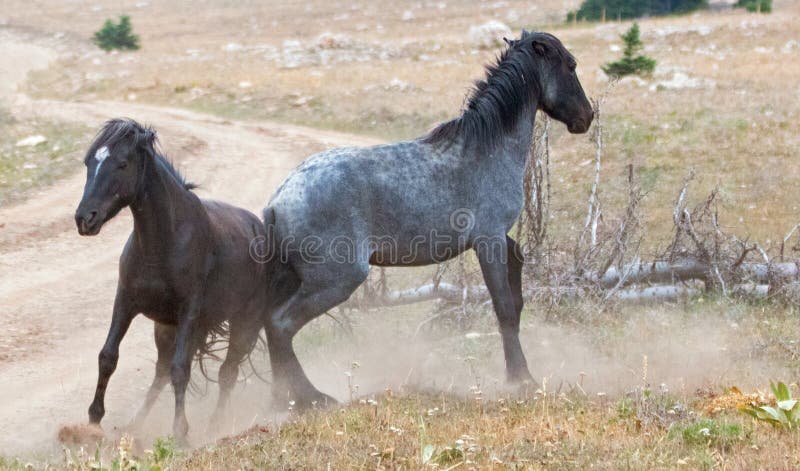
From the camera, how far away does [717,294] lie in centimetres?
1058

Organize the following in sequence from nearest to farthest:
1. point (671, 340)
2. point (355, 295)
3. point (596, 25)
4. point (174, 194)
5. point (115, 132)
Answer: point (115, 132) < point (174, 194) < point (671, 340) < point (355, 295) < point (596, 25)

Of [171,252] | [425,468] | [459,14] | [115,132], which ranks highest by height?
[115,132]

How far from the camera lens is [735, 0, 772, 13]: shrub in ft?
146

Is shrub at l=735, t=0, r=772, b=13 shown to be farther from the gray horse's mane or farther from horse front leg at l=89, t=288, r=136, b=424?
horse front leg at l=89, t=288, r=136, b=424

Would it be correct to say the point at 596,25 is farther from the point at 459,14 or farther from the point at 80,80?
the point at 80,80

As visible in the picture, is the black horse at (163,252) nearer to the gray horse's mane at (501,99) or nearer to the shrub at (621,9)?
the gray horse's mane at (501,99)

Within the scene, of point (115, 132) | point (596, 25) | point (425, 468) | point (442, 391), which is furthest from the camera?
point (596, 25)

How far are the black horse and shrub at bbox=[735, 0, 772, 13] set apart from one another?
41526 mm

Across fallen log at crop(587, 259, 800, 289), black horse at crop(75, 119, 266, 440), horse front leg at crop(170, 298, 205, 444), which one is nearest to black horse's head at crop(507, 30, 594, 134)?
black horse at crop(75, 119, 266, 440)

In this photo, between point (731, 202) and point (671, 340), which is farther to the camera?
point (731, 202)

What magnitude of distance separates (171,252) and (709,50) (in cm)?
2983

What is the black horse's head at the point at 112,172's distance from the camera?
626 centimetres

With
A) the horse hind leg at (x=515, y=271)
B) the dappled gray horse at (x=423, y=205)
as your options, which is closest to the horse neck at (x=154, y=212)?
the dappled gray horse at (x=423, y=205)

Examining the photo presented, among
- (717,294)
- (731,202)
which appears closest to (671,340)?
(717,294)
